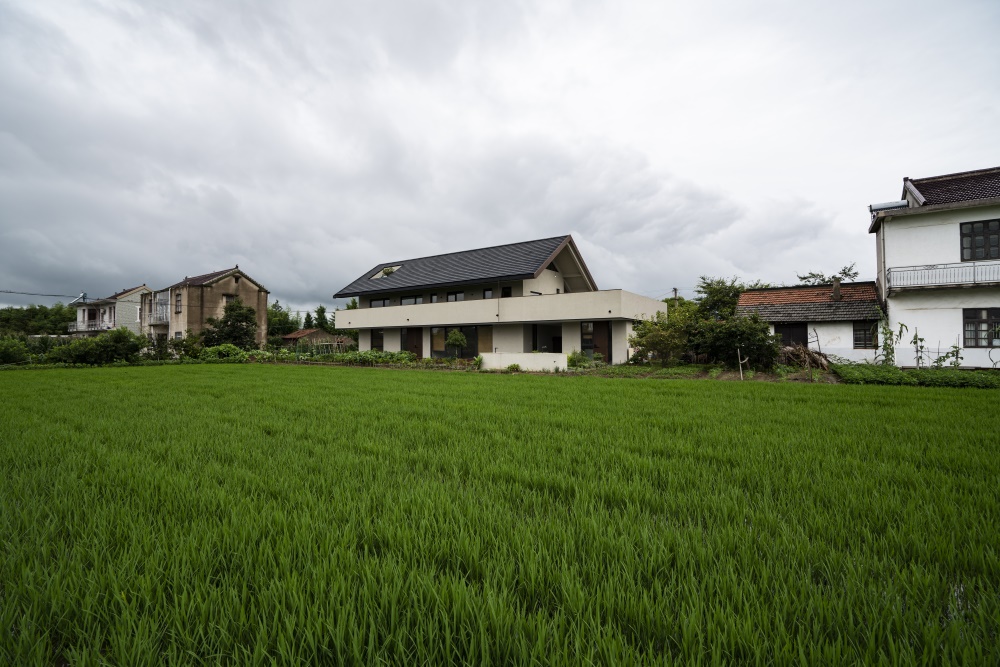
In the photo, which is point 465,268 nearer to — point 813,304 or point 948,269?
point 813,304

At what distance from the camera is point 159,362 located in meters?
25.3

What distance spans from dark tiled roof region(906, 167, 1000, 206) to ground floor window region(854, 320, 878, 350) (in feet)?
18.5

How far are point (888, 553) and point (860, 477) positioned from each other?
59.7 inches

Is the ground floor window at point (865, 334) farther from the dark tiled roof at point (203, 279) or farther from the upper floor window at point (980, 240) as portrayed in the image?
the dark tiled roof at point (203, 279)

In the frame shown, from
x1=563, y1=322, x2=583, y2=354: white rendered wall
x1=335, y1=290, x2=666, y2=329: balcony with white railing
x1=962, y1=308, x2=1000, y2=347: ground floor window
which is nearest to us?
x1=962, y1=308, x2=1000, y2=347: ground floor window

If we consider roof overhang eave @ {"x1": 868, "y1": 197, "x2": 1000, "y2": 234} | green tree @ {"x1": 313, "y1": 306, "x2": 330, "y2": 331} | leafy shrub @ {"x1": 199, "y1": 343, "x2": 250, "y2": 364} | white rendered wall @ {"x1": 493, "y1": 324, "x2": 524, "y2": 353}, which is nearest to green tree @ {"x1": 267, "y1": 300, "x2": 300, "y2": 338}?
green tree @ {"x1": 313, "y1": 306, "x2": 330, "y2": 331}

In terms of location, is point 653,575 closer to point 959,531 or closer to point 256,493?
point 959,531

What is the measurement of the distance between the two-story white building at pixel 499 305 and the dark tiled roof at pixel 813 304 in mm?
5313

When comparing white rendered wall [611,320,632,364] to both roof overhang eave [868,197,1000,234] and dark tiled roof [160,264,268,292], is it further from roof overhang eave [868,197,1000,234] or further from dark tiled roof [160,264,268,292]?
dark tiled roof [160,264,268,292]

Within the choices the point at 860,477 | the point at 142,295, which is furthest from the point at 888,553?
the point at 142,295

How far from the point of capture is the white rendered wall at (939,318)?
17.9 meters

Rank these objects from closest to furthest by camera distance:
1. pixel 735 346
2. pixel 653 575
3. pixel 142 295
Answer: pixel 653 575 < pixel 735 346 < pixel 142 295

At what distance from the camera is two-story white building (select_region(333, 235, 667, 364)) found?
22266mm

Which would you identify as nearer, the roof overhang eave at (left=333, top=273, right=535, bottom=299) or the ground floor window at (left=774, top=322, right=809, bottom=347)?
the ground floor window at (left=774, top=322, right=809, bottom=347)
